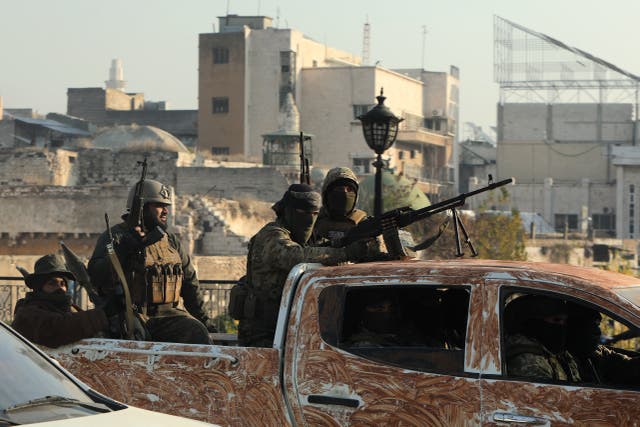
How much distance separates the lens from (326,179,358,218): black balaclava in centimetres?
871

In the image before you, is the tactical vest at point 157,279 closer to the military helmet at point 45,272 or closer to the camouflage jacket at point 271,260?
the military helmet at point 45,272

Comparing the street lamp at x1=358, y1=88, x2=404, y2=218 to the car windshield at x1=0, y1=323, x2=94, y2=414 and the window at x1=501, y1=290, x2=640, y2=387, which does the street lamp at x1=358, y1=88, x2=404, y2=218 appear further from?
the car windshield at x1=0, y1=323, x2=94, y2=414

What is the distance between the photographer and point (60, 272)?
315 inches

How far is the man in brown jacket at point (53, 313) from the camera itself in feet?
22.4

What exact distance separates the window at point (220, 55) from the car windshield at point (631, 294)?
81013 mm

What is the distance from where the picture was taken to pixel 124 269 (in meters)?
8.83

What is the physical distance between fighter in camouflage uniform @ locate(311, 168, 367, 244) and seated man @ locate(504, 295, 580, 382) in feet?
9.28

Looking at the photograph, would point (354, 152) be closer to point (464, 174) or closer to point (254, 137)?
point (254, 137)

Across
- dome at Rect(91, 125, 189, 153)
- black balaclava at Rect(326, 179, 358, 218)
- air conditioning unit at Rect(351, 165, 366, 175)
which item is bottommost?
black balaclava at Rect(326, 179, 358, 218)

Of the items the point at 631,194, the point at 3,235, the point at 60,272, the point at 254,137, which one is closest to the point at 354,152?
the point at 254,137

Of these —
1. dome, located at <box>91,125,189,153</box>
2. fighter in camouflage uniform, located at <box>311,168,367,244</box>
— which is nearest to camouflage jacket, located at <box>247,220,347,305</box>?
fighter in camouflage uniform, located at <box>311,168,367,244</box>

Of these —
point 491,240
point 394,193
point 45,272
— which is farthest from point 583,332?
point 491,240

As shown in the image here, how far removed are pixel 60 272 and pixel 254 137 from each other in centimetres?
7861

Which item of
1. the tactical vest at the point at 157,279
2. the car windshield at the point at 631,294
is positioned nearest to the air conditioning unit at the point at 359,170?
the tactical vest at the point at 157,279
